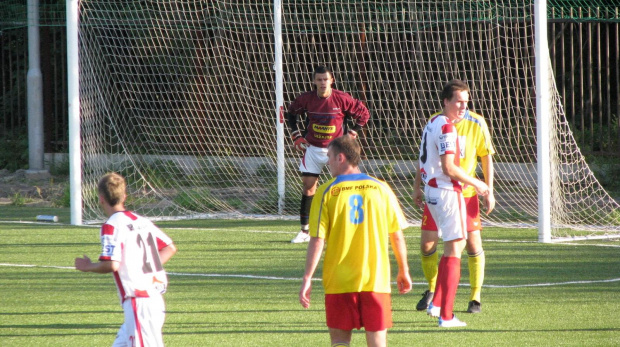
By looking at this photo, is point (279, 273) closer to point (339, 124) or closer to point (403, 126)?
point (339, 124)

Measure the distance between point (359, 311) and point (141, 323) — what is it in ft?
3.68

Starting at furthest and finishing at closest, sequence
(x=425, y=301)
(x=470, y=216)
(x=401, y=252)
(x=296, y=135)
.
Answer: (x=296, y=135)
(x=425, y=301)
(x=470, y=216)
(x=401, y=252)

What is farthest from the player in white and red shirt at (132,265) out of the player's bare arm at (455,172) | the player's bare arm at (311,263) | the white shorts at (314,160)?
the white shorts at (314,160)

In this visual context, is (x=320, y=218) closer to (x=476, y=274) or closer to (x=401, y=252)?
(x=401, y=252)

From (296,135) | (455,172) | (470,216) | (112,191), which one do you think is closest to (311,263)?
(112,191)

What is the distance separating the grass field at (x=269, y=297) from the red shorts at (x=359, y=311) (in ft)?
4.48

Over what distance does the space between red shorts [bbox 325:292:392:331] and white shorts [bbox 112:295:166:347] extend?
89 cm

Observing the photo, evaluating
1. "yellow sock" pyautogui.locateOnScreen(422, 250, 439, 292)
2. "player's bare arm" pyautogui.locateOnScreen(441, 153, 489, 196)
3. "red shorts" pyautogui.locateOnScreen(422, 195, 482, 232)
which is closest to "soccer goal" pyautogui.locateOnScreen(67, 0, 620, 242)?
"yellow sock" pyautogui.locateOnScreen(422, 250, 439, 292)

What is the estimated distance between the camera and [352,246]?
4590mm

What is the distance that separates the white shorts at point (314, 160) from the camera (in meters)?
10.5

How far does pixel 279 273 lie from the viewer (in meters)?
8.55

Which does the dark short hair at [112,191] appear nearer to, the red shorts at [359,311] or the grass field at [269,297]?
the red shorts at [359,311]

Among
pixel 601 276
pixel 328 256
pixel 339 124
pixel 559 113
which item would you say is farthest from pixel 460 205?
pixel 559 113

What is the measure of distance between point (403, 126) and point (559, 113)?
4006 millimetres
